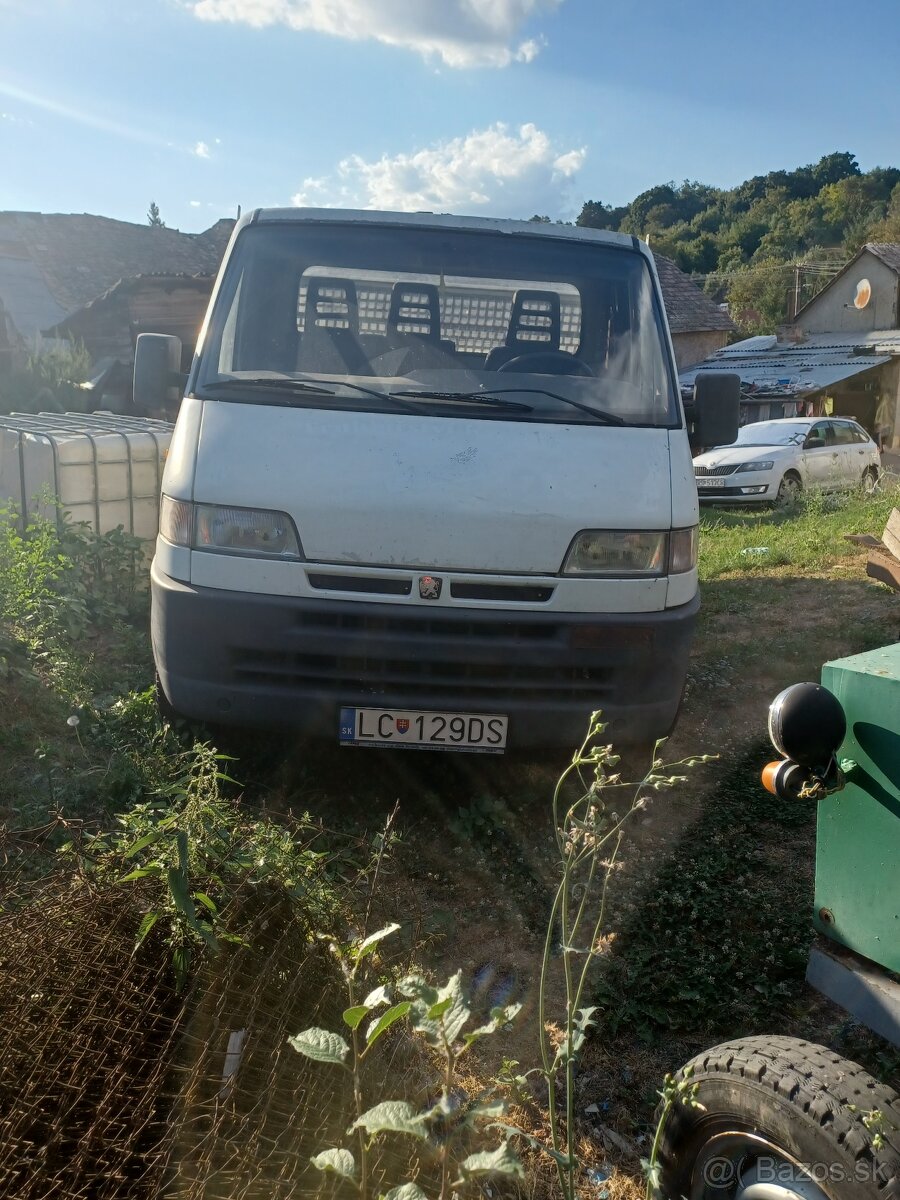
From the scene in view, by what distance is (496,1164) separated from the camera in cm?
153

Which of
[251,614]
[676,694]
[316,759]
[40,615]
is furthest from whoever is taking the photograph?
[40,615]

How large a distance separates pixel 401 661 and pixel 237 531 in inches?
29.3

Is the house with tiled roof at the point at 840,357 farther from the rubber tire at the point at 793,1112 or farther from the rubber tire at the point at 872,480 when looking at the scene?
the rubber tire at the point at 793,1112

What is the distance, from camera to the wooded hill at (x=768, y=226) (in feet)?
212

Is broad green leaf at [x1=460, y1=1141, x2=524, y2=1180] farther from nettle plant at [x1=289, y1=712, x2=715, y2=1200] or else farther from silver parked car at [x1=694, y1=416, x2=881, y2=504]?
silver parked car at [x1=694, y1=416, x2=881, y2=504]

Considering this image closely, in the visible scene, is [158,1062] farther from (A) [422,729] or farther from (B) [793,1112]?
(A) [422,729]

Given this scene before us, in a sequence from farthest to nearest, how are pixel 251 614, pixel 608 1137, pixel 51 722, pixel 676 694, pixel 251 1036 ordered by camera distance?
pixel 51 722
pixel 676 694
pixel 251 614
pixel 608 1137
pixel 251 1036

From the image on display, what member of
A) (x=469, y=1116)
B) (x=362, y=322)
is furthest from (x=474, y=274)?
(x=469, y=1116)

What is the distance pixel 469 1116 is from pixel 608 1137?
1.04 metres

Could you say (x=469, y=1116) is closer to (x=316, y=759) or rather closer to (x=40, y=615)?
(x=316, y=759)

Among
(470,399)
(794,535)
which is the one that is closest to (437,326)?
(470,399)

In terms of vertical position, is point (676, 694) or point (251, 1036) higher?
point (676, 694)

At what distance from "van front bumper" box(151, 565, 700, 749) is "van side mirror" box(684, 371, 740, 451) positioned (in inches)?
52.1

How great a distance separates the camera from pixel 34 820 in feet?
12.4
